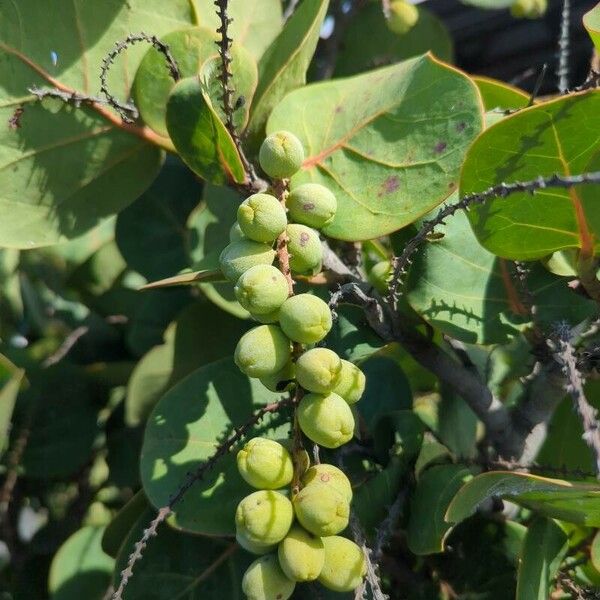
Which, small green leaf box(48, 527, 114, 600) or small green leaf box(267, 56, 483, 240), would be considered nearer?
small green leaf box(267, 56, 483, 240)

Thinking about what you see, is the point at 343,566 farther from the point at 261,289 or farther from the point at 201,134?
the point at 201,134

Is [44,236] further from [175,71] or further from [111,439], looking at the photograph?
[111,439]

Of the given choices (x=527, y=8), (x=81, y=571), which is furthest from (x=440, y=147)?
(x=81, y=571)

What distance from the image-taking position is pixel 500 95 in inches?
32.4

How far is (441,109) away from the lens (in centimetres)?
73

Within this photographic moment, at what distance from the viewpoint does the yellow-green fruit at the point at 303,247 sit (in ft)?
2.16

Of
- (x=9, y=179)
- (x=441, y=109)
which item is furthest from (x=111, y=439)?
(x=441, y=109)

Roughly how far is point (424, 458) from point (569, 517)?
0.55 ft

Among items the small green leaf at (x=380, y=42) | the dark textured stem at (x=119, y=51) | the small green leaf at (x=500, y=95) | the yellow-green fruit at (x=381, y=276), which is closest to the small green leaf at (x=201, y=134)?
the dark textured stem at (x=119, y=51)

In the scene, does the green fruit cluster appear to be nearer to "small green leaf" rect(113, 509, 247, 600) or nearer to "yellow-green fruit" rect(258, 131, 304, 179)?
"yellow-green fruit" rect(258, 131, 304, 179)

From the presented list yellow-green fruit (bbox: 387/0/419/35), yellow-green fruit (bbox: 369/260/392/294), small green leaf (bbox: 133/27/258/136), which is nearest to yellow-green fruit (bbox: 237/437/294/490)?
yellow-green fruit (bbox: 369/260/392/294)

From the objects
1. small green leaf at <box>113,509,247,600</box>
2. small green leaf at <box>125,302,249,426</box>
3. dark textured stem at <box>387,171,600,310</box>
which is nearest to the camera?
dark textured stem at <box>387,171,600,310</box>

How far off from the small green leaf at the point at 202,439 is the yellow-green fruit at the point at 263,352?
0.17 metres

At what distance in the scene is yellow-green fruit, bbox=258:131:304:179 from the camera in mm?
679
